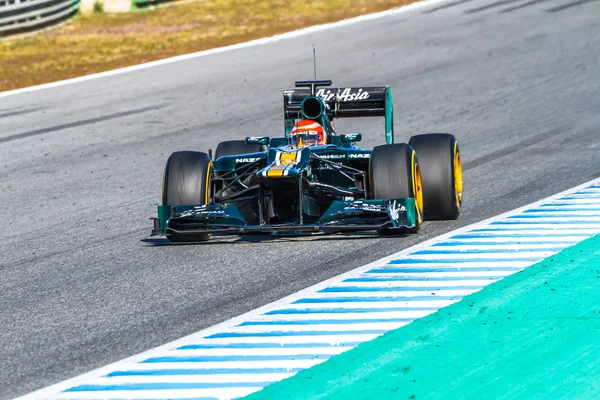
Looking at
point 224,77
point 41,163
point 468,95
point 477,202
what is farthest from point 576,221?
point 224,77

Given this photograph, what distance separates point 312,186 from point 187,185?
105cm

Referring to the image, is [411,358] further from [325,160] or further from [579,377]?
[325,160]

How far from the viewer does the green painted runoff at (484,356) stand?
5336mm

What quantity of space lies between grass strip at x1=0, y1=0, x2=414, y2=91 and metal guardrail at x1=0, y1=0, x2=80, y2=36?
33 cm

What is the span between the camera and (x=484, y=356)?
19.0 ft

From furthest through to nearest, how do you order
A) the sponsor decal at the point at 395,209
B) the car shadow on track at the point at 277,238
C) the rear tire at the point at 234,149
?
the rear tire at the point at 234,149, the car shadow on track at the point at 277,238, the sponsor decal at the point at 395,209

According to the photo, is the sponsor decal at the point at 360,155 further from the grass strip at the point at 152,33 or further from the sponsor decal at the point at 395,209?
the grass strip at the point at 152,33

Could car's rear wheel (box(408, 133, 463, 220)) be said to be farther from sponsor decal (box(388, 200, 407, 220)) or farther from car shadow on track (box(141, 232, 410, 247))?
sponsor decal (box(388, 200, 407, 220))

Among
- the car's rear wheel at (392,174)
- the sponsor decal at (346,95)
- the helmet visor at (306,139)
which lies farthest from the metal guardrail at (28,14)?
the car's rear wheel at (392,174)

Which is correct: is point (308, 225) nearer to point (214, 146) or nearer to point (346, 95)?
point (346, 95)

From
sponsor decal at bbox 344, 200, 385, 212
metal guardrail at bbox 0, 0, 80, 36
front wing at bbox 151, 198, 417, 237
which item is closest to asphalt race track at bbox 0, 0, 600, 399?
front wing at bbox 151, 198, 417, 237

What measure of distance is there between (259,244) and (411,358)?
3.46m

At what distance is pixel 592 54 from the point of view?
2080cm

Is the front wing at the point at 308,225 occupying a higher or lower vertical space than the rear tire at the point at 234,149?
lower
